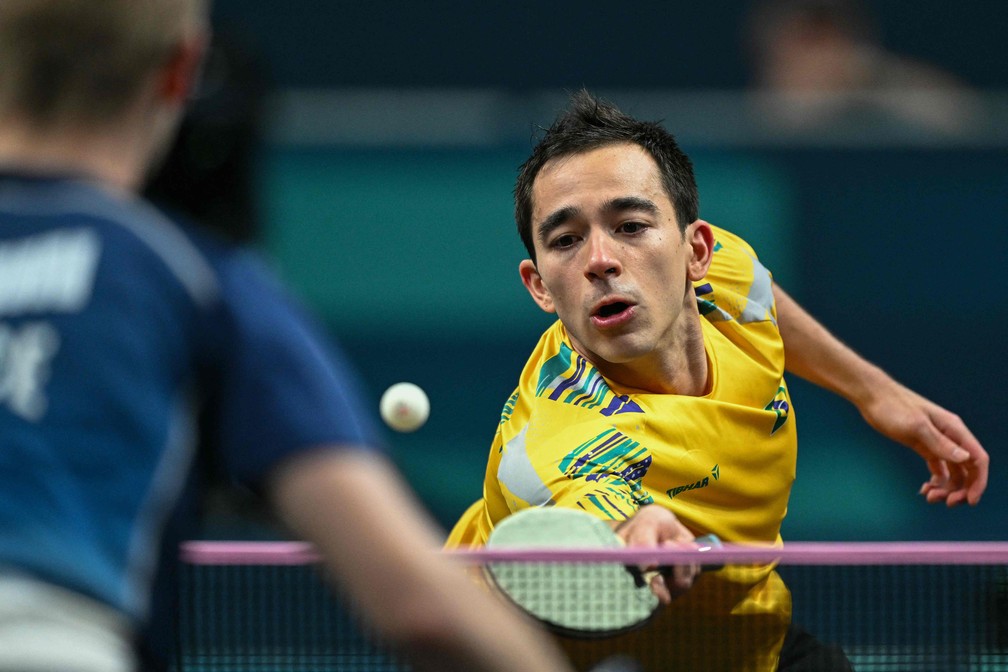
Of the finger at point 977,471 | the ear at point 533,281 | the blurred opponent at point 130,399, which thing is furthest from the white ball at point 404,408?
the blurred opponent at point 130,399

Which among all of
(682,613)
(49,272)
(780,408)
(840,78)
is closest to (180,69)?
(49,272)

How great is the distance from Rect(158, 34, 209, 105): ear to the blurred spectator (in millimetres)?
5269

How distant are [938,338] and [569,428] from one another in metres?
3.74

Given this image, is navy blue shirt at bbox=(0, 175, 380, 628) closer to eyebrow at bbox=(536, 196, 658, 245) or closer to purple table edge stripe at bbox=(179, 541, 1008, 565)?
purple table edge stripe at bbox=(179, 541, 1008, 565)

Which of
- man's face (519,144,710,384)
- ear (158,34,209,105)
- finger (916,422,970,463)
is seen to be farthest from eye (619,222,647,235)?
ear (158,34,209,105)

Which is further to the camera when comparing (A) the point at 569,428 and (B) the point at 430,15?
(B) the point at 430,15

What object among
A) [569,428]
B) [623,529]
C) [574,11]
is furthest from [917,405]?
[574,11]

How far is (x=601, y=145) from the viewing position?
3.69m

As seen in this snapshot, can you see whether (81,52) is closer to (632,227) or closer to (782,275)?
(632,227)

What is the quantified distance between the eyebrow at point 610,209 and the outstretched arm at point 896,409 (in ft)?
2.22

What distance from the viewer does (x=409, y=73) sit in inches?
315

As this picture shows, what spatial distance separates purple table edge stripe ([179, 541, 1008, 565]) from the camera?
2.54 metres

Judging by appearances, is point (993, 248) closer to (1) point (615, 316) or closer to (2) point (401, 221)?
(2) point (401, 221)

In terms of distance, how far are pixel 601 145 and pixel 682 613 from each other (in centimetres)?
141
